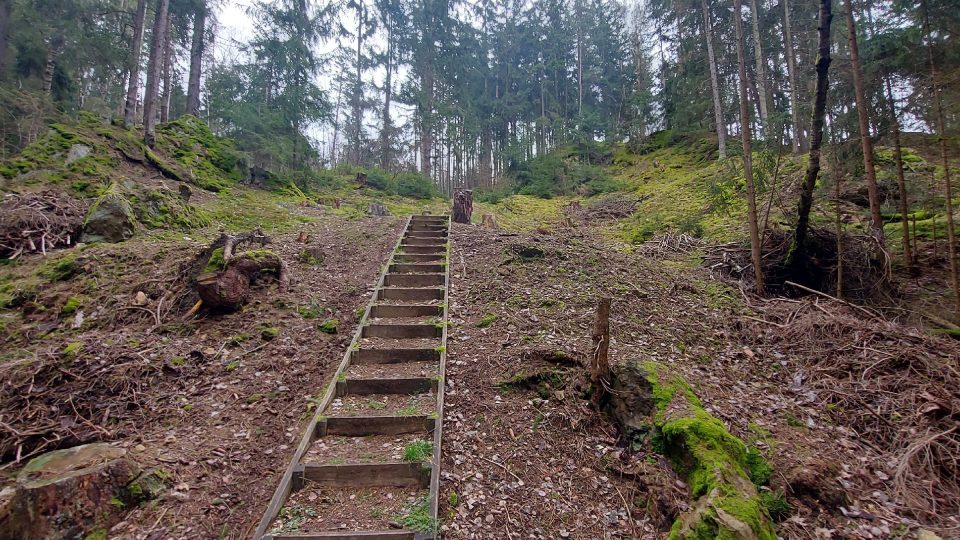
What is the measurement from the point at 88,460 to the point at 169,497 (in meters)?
0.73

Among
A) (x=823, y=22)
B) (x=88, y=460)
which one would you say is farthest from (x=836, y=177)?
(x=88, y=460)

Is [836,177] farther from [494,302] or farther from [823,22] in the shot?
[494,302]

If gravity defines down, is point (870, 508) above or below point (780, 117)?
below

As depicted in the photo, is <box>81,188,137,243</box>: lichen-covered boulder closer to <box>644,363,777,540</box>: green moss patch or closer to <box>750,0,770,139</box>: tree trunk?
<box>644,363,777,540</box>: green moss patch

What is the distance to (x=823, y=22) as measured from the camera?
5.94 meters

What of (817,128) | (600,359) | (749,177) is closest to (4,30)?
(600,359)

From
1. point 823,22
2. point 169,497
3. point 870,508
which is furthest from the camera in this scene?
point 823,22

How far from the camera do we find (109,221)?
8133 millimetres

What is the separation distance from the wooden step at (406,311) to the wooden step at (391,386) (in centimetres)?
182

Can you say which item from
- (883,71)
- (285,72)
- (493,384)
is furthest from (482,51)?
(493,384)

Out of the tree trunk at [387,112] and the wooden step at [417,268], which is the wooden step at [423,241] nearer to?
the wooden step at [417,268]

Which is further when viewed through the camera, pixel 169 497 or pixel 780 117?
pixel 780 117

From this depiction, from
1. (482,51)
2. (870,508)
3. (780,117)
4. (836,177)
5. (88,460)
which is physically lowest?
(870,508)

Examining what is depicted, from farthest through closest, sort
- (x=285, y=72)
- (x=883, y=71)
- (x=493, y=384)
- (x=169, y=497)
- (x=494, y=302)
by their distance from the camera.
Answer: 1. (x=285, y=72)
2. (x=883, y=71)
3. (x=494, y=302)
4. (x=493, y=384)
5. (x=169, y=497)
